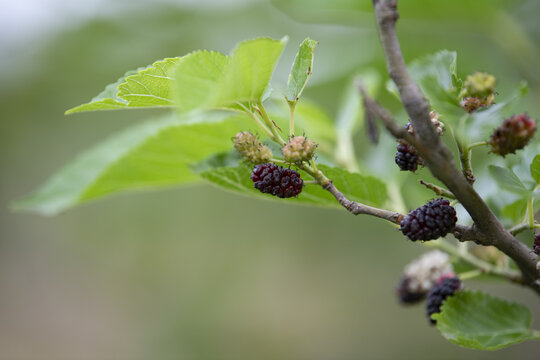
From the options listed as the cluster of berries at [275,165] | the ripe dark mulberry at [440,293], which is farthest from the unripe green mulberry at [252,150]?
the ripe dark mulberry at [440,293]

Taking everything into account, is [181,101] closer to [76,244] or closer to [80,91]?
[80,91]

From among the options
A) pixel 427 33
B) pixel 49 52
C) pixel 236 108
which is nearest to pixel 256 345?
pixel 49 52

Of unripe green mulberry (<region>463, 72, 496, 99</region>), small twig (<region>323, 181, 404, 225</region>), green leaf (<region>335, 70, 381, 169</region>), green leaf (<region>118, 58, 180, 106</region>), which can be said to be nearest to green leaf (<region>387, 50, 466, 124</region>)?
unripe green mulberry (<region>463, 72, 496, 99</region>)

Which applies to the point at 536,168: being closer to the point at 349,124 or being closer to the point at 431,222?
the point at 431,222

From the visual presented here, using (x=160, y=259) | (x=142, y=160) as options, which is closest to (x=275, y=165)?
(x=142, y=160)

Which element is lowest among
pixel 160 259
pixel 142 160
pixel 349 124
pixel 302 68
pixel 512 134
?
pixel 512 134

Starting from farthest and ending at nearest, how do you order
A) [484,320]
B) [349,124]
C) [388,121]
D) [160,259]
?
1. [160,259]
2. [349,124]
3. [484,320]
4. [388,121]
